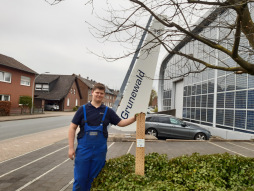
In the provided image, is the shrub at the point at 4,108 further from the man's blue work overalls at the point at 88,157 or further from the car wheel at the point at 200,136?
the man's blue work overalls at the point at 88,157

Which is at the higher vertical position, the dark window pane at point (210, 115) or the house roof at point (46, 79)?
the house roof at point (46, 79)

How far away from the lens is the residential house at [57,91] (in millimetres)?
42531

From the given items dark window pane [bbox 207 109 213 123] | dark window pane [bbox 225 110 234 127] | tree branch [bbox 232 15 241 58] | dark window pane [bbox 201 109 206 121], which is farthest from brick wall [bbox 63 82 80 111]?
tree branch [bbox 232 15 241 58]

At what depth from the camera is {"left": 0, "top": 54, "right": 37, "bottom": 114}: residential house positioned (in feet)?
86.2

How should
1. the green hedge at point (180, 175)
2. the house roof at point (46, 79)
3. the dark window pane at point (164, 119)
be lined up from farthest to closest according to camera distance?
the house roof at point (46, 79) < the dark window pane at point (164, 119) < the green hedge at point (180, 175)

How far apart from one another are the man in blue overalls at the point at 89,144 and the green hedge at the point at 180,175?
0.19 meters

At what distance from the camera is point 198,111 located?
18.1 m

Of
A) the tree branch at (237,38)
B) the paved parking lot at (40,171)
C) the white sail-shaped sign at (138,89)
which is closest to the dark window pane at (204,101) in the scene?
the paved parking lot at (40,171)

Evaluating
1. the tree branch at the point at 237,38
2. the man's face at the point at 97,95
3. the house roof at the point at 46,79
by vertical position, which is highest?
the house roof at the point at 46,79

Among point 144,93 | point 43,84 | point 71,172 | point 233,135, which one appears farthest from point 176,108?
point 43,84

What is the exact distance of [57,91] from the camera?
44125 mm

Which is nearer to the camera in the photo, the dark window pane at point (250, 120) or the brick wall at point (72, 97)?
the dark window pane at point (250, 120)

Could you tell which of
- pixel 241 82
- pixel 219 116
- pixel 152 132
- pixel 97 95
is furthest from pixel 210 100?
pixel 97 95

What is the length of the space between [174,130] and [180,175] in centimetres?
894
